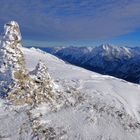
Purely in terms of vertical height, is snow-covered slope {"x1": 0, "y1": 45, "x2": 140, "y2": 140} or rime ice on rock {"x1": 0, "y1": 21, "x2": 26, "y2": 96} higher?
rime ice on rock {"x1": 0, "y1": 21, "x2": 26, "y2": 96}

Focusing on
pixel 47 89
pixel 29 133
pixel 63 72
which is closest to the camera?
pixel 29 133

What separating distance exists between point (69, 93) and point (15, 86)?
853cm

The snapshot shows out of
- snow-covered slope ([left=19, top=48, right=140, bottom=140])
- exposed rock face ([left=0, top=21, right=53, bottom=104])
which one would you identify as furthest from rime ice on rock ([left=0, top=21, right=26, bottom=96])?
snow-covered slope ([left=19, top=48, right=140, bottom=140])

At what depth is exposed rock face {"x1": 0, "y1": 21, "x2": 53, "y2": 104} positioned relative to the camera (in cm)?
4166

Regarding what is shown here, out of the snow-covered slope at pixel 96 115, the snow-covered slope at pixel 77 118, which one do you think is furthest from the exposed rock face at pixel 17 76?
the snow-covered slope at pixel 96 115

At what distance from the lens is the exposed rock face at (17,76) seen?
41656 mm

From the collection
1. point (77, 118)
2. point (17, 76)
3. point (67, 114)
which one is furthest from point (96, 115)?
point (17, 76)

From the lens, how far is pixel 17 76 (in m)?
42.4

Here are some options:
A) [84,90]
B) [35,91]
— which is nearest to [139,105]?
[84,90]

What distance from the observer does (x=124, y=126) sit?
1631 inches

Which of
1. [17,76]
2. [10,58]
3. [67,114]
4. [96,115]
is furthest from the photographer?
[10,58]

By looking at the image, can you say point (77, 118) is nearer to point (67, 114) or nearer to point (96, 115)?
point (67, 114)

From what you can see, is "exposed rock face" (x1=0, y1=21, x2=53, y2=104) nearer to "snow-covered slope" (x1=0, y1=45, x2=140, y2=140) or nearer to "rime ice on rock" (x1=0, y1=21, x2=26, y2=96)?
"rime ice on rock" (x1=0, y1=21, x2=26, y2=96)

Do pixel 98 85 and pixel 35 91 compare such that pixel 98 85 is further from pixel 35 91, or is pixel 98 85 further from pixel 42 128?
pixel 42 128
